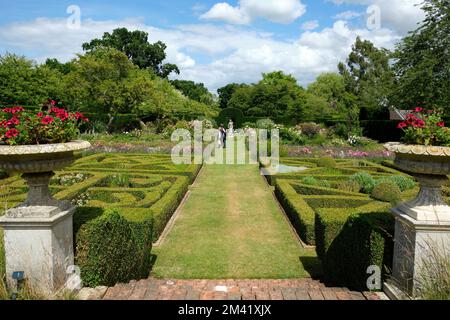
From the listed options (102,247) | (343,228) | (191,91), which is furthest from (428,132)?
(191,91)

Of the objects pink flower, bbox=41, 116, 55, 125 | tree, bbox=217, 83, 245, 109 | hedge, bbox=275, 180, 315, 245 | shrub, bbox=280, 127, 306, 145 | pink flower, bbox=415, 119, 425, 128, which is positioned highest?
tree, bbox=217, 83, 245, 109

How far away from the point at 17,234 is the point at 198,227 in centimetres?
486

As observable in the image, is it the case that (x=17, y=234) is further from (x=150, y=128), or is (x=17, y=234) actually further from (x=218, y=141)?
(x=150, y=128)

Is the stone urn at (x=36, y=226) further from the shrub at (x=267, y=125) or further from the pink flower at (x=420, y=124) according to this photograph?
the shrub at (x=267, y=125)

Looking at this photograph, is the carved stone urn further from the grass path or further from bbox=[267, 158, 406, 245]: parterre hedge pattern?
the grass path

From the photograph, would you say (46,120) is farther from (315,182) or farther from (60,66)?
(60,66)

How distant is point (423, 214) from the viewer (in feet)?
11.4

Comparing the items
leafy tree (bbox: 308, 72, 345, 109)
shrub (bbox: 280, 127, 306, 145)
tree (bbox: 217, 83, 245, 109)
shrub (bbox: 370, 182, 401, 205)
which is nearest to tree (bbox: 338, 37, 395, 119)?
leafy tree (bbox: 308, 72, 345, 109)

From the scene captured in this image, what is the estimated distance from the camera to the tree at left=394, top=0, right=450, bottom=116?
73.2ft

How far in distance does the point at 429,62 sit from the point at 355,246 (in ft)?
72.4

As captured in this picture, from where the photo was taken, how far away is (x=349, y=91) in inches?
1966

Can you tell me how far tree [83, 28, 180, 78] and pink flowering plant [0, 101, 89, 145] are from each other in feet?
177

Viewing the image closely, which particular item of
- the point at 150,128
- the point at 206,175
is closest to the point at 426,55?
the point at 206,175
